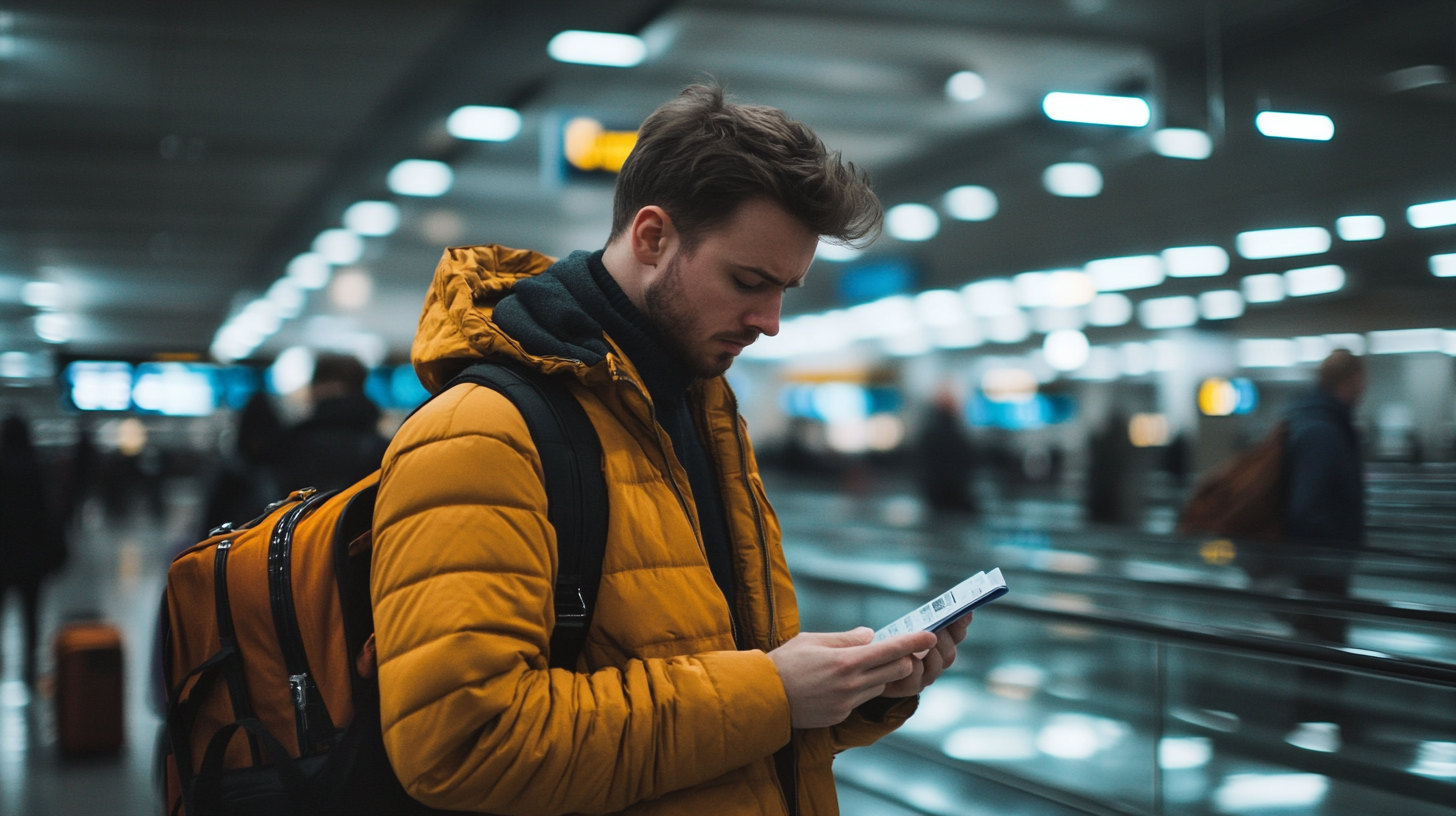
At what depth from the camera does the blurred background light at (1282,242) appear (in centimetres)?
575

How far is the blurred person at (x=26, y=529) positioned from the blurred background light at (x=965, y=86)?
8.21 meters

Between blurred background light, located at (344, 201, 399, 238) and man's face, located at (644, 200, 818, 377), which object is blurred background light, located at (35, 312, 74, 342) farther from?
man's face, located at (644, 200, 818, 377)

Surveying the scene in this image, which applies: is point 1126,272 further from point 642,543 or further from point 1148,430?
point 642,543

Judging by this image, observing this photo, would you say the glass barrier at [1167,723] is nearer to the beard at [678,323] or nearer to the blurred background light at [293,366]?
the beard at [678,323]

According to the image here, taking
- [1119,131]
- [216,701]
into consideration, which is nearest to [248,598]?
[216,701]

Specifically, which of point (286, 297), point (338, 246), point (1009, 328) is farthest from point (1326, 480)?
point (286, 297)

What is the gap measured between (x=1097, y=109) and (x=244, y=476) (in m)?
6.83

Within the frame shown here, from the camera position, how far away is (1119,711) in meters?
4.59

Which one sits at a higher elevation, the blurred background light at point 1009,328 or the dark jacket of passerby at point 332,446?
the blurred background light at point 1009,328

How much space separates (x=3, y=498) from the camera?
6.97 meters

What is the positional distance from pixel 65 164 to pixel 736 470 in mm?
12104

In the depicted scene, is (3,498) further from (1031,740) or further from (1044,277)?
(1044,277)

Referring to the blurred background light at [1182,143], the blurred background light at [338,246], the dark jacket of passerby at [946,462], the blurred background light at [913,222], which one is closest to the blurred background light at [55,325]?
the blurred background light at [338,246]

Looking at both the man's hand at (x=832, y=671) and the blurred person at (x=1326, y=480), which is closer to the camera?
the man's hand at (x=832, y=671)
